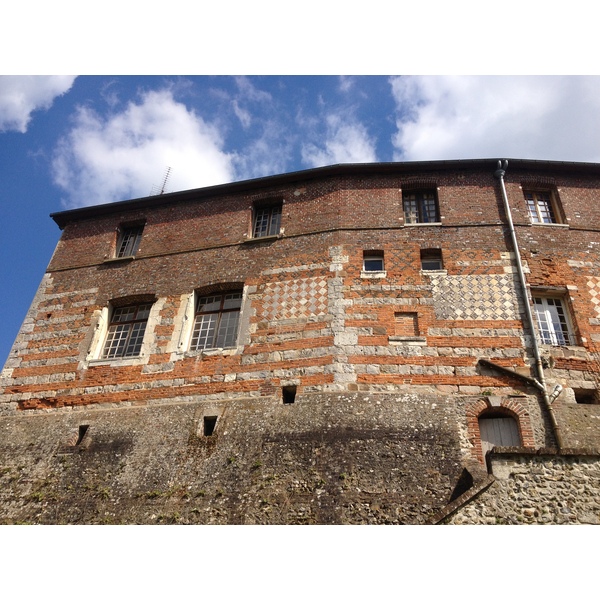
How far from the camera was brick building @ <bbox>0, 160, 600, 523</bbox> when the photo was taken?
879 centimetres

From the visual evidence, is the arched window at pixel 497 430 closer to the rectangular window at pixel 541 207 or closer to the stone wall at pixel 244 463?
the stone wall at pixel 244 463

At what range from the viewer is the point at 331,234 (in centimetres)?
1230

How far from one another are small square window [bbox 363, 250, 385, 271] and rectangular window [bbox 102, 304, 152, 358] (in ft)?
19.3

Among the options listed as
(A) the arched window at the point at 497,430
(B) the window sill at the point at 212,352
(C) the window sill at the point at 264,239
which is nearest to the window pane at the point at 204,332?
(B) the window sill at the point at 212,352

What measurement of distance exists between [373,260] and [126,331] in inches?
265

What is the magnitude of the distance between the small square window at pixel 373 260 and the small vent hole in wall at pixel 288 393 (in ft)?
11.7

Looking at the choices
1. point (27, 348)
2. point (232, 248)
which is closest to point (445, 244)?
point (232, 248)

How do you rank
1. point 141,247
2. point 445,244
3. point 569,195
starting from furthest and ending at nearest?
point 141,247 → point 569,195 → point 445,244

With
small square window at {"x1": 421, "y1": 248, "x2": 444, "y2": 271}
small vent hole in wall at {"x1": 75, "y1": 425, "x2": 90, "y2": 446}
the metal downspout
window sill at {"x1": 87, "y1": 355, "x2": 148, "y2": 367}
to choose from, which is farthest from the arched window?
small vent hole in wall at {"x1": 75, "y1": 425, "x2": 90, "y2": 446}

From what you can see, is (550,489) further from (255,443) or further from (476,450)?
(255,443)

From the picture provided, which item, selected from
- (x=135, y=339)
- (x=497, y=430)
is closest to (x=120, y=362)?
(x=135, y=339)

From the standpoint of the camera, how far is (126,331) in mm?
12672

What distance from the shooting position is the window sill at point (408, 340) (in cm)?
1044

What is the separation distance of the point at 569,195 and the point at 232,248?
9104 mm
